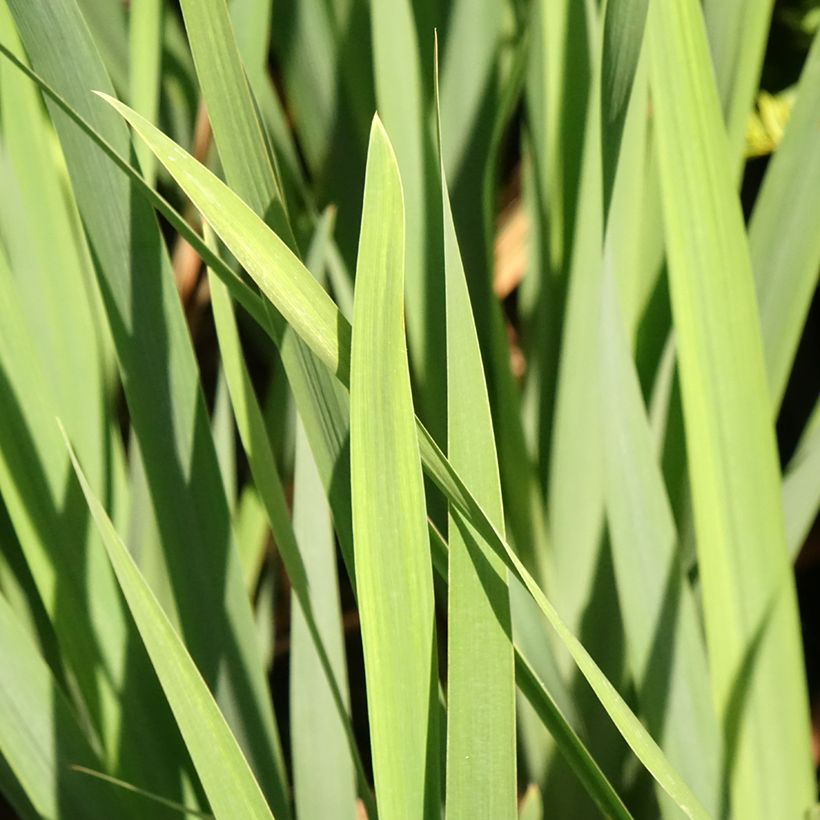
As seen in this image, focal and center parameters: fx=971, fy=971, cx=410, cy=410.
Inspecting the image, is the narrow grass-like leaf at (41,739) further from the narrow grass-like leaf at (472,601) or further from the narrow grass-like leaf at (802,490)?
the narrow grass-like leaf at (802,490)

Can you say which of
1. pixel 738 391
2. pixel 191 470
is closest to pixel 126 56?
pixel 191 470

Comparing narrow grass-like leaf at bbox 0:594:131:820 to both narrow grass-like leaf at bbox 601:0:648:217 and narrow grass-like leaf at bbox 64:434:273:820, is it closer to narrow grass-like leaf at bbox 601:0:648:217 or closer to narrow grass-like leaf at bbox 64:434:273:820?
narrow grass-like leaf at bbox 64:434:273:820

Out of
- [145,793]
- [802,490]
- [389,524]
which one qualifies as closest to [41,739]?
[145,793]

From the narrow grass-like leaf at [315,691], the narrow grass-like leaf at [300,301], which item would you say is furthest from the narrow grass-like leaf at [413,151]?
the narrow grass-like leaf at [300,301]

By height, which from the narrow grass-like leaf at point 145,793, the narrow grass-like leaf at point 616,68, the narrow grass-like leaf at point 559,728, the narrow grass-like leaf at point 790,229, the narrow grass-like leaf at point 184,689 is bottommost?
the narrow grass-like leaf at point 145,793

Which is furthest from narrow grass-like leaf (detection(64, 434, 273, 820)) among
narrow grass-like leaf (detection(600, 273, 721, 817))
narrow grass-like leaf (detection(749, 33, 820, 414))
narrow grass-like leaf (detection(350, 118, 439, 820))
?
narrow grass-like leaf (detection(749, 33, 820, 414))

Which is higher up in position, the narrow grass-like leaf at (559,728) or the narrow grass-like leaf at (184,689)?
the narrow grass-like leaf at (184,689)

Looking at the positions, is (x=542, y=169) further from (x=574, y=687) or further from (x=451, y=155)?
(x=574, y=687)
